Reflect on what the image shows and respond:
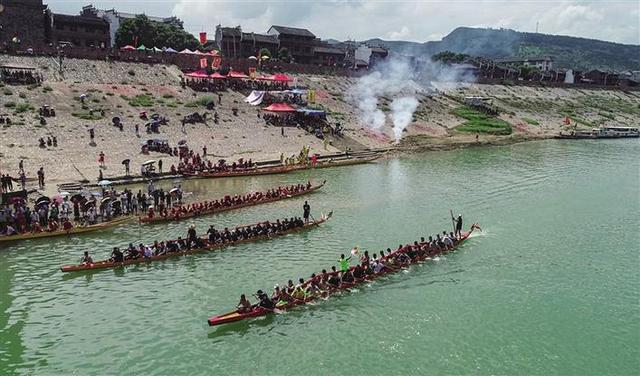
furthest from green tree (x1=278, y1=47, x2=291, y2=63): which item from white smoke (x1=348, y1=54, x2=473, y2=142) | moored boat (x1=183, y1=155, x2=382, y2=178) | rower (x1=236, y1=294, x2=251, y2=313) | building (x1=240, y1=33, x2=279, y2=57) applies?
rower (x1=236, y1=294, x2=251, y2=313)

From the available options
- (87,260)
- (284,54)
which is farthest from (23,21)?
(87,260)

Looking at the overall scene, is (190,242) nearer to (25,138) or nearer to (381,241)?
(381,241)

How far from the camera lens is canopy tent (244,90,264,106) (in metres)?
64.4

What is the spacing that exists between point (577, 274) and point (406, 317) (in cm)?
1062

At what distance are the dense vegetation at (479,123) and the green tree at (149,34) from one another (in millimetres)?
49693

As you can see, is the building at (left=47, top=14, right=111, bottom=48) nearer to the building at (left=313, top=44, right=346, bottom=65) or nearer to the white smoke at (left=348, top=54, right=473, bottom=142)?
the building at (left=313, top=44, right=346, bottom=65)

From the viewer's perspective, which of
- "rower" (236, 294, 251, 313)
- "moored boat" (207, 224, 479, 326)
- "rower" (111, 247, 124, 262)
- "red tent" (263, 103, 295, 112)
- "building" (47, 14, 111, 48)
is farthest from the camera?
"building" (47, 14, 111, 48)

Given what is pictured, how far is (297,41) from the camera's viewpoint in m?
108

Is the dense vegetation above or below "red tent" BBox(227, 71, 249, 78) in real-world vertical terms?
below

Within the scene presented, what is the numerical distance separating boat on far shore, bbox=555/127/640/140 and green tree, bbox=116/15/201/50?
66421mm

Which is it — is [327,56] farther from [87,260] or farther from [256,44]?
[87,260]

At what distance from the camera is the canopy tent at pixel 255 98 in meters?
64.4

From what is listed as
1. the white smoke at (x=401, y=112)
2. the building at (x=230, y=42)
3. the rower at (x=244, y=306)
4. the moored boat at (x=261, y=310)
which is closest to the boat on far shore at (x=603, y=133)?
the white smoke at (x=401, y=112)

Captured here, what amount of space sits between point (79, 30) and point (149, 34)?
10.9 metres
